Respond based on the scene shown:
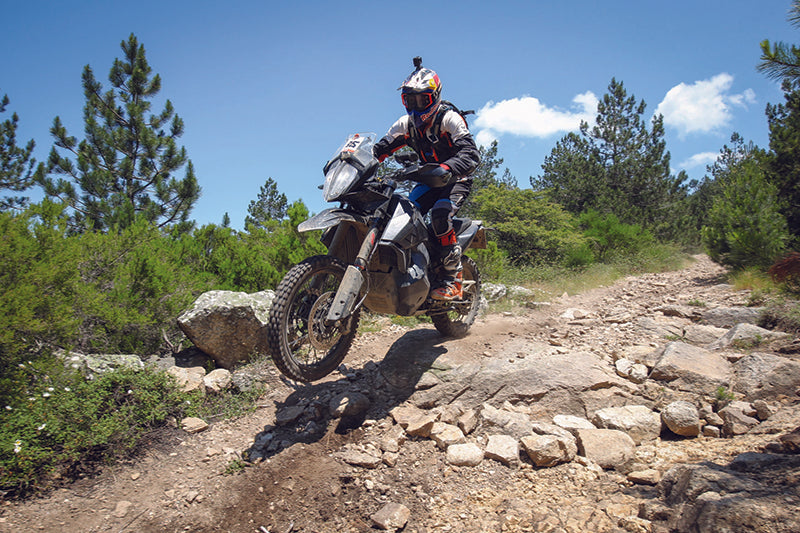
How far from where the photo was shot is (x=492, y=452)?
3.04m

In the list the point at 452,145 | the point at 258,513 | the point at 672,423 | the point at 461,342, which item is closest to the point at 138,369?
the point at 258,513

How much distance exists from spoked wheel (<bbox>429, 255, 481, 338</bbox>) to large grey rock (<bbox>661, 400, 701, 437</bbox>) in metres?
2.15

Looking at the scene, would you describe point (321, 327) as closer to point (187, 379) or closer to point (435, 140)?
point (187, 379)

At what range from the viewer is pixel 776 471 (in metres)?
2.21

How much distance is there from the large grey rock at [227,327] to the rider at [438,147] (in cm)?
230

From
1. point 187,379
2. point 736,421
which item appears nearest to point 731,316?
point 736,421

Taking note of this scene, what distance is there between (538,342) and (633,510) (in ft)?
8.88

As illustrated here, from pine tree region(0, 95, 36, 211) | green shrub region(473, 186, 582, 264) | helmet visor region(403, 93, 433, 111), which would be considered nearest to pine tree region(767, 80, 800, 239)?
green shrub region(473, 186, 582, 264)

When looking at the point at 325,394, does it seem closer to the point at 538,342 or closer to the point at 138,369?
the point at 138,369

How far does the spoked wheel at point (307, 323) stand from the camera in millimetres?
3059

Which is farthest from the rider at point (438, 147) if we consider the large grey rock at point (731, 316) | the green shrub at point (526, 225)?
the green shrub at point (526, 225)

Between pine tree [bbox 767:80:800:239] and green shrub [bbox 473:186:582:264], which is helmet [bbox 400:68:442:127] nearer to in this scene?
pine tree [bbox 767:80:800:239]

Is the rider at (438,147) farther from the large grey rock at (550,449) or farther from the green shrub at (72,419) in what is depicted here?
the green shrub at (72,419)

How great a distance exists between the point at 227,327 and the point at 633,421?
421 cm
